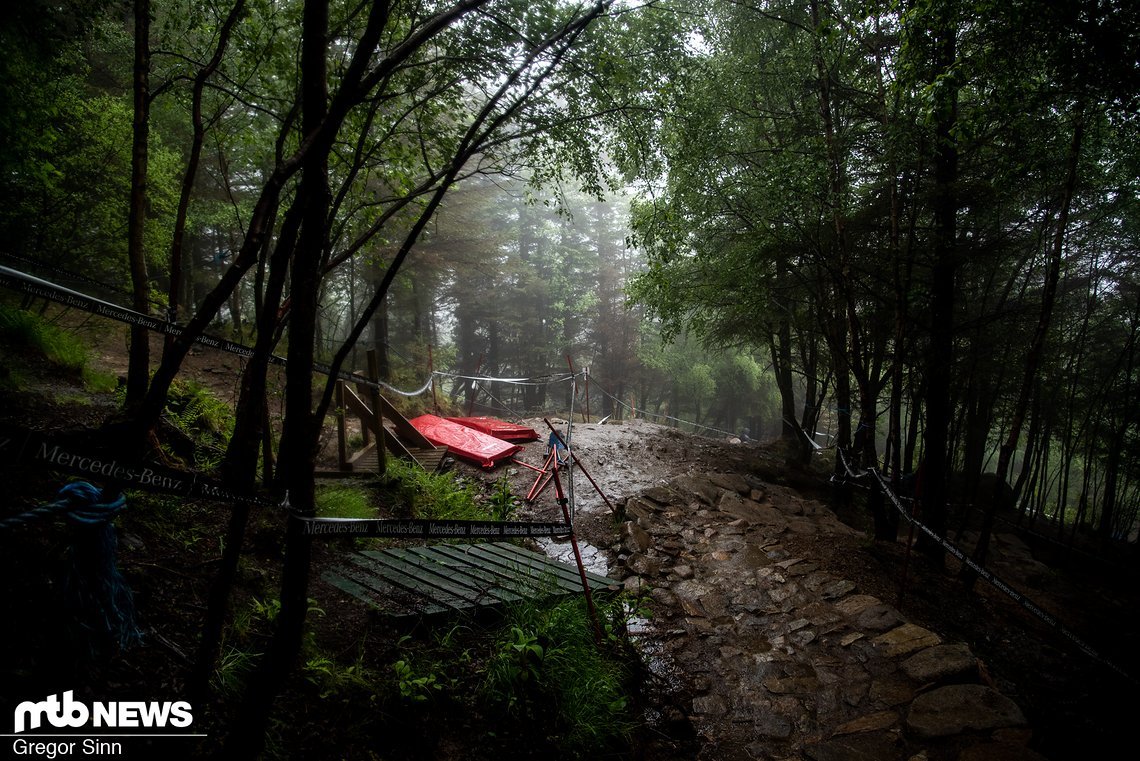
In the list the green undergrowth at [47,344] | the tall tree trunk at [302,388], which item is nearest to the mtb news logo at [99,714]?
the tall tree trunk at [302,388]

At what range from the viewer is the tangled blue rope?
156cm

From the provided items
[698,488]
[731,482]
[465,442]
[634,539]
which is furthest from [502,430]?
[634,539]

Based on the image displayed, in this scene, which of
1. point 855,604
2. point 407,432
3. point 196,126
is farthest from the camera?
point 407,432

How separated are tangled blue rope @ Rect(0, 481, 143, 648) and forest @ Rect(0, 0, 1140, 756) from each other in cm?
46

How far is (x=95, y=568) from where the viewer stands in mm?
1678

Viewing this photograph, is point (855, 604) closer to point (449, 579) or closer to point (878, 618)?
point (878, 618)

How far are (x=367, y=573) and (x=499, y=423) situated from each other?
7.65m

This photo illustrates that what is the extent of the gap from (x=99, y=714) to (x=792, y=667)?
4.36 metres

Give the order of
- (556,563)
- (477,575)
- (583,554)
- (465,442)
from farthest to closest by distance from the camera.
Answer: (465,442), (583,554), (556,563), (477,575)

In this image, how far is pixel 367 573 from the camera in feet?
12.6

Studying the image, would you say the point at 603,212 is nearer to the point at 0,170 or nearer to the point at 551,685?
the point at 0,170

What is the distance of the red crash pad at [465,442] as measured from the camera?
8805 mm

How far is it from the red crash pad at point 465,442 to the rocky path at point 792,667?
3545 millimetres

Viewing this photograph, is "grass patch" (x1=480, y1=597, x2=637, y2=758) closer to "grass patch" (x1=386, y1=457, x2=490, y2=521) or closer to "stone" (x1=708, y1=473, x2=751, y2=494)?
"grass patch" (x1=386, y1=457, x2=490, y2=521)
